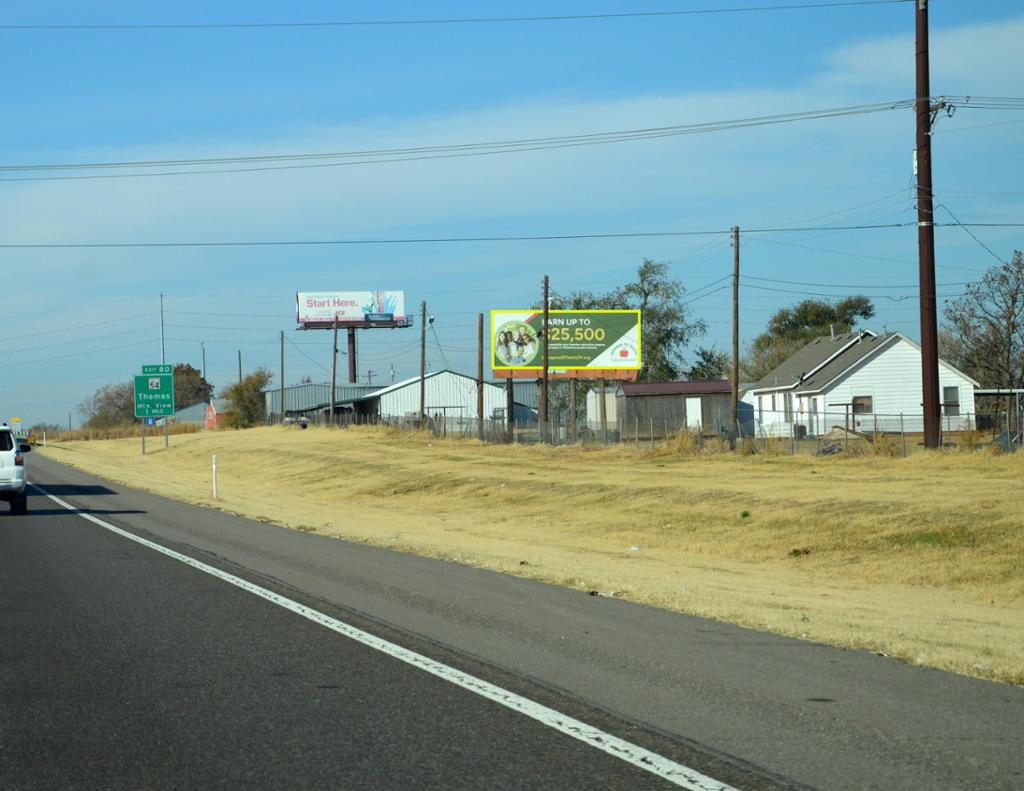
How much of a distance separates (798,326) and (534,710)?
115183 mm

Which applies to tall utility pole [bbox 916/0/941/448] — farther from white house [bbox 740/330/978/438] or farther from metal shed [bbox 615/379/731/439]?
metal shed [bbox 615/379/731/439]

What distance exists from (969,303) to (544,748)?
66.9 metres

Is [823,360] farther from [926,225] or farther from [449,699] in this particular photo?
[449,699]

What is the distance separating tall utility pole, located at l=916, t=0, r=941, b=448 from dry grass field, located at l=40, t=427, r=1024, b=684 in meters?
2.43

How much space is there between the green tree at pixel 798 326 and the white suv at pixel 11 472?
300 ft

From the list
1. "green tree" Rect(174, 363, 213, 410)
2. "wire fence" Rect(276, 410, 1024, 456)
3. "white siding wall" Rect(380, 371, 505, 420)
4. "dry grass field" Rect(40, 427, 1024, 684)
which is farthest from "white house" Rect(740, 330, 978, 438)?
"green tree" Rect(174, 363, 213, 410)

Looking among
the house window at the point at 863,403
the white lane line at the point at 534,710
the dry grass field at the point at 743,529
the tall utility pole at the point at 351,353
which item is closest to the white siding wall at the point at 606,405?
the house window at the point at 863,403

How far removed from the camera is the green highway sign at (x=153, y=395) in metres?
74.4

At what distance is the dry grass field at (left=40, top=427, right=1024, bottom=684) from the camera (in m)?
12.2

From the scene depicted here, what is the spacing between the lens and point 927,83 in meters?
32.8

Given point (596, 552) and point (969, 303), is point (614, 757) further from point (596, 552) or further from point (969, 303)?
point (969, 303)

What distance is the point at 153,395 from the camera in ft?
245

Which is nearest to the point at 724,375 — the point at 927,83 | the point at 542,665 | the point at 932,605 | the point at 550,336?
the point at 550,336

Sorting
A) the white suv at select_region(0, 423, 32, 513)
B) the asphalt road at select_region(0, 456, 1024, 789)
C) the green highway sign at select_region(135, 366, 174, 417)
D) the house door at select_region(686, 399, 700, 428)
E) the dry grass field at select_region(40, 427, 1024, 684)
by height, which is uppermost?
the green highway sign at select_region(135, 366, 174, 417)
